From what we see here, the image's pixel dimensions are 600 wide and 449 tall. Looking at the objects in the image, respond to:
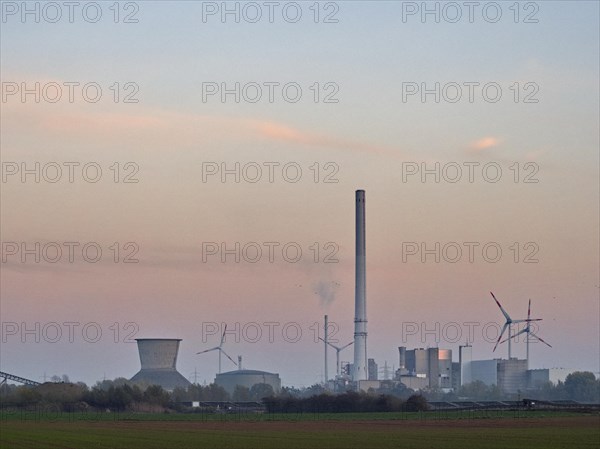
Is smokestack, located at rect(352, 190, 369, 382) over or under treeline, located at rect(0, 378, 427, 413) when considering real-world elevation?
over

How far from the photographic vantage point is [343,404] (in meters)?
138

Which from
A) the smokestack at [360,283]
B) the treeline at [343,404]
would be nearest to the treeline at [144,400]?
the treeline at [343,404]

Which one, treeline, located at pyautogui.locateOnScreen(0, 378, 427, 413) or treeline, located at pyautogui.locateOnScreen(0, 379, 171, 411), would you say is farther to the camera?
treeline, located at pyautogui.locateOnScreen(0, 379, 171, 411)

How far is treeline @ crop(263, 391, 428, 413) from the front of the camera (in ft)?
444

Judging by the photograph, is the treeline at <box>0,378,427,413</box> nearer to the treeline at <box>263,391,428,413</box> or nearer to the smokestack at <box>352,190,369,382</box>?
the treeline at <box>263,391,428,413</box>

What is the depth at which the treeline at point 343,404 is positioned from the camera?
135 m

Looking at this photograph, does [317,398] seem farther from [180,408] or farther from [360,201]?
[360,201]

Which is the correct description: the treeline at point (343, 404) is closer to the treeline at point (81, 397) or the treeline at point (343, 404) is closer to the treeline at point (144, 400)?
the treeline at point (144, 400)

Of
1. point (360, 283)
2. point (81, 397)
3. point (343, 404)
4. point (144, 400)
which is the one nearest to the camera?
point (343, 404)

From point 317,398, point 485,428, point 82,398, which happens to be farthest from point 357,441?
point 82,398

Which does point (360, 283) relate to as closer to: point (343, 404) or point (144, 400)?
point (343, 404)

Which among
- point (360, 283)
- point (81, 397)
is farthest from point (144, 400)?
point (360, 283)

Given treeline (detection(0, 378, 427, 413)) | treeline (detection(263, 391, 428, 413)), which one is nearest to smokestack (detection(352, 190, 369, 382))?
treeline (detection(0, 378, 427, 413))

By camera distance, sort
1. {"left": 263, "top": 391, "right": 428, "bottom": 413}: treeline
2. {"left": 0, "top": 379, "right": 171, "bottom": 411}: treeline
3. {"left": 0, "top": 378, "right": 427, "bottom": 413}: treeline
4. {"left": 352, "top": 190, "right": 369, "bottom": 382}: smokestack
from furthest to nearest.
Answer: {"left": 352, "top": 190, "right": 369, "bottom": 382}: smokestack → {"left": 0, "top": 379, "right": 171, "bottom": 411}: treeline → {"left": 0, "top": 378, "right": 427, "bottom": 413}: treeline → {"left": 263, "top": 391, "right": 428, "bottom": 413}: treeline
